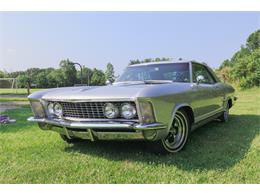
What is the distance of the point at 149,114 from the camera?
3.01 metres

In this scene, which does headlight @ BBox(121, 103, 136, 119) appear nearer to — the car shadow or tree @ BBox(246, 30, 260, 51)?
the car shadow

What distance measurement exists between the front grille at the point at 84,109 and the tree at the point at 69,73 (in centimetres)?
2081

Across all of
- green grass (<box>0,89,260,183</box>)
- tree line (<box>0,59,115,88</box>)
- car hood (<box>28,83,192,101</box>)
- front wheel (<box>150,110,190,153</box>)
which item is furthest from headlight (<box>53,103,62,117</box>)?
tree line (<box>0,59,115,88</box>)

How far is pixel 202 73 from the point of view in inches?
203

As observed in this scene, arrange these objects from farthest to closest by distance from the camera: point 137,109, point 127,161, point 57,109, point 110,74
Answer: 1. point 110,74
2. point 57,109
3. point 127,161
4. point 137,109

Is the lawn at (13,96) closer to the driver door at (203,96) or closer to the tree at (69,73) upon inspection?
the tree at (69,73)

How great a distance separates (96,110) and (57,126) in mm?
679

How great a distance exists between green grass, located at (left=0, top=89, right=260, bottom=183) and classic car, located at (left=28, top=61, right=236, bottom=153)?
286 millimetres

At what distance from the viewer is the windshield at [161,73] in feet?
14.0

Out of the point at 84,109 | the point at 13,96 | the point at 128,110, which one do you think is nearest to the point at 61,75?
the point at 13,96

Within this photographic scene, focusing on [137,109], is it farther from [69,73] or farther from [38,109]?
[69,73]

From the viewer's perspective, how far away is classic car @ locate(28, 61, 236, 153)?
3032 mm

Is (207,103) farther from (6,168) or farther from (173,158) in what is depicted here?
(6,168)

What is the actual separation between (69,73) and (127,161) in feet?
75.2
